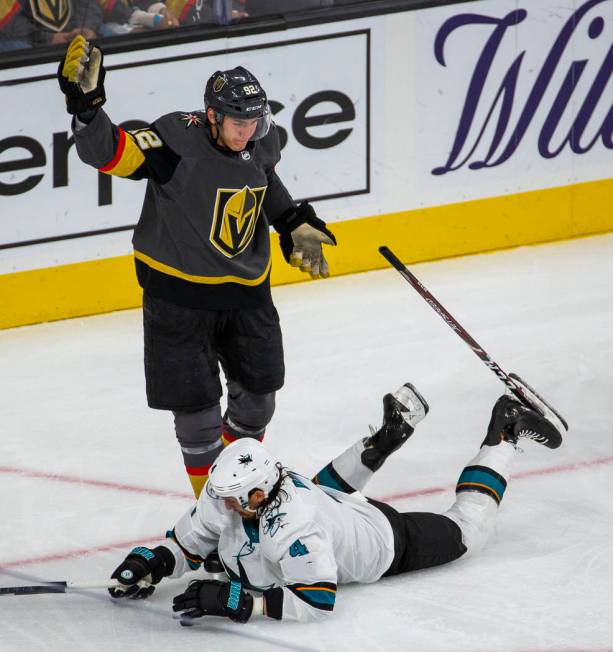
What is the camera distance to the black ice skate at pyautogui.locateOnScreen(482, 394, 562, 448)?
4609 millimetres

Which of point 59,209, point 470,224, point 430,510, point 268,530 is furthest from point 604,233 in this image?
point 268,530

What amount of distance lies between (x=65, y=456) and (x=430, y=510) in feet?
4.45

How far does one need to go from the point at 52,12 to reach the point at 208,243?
254 centimetres

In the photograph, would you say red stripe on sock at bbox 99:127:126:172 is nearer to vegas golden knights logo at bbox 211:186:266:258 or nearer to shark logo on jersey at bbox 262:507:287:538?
vegas golden knights logo at bbox 211:186:266:258

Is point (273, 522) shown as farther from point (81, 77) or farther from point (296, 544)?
point (81, 77)

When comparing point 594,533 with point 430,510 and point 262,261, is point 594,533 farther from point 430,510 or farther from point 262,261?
point 262,261

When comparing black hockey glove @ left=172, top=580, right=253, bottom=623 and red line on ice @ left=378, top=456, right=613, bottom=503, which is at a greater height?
black hockey glove @ left=172, top=580, right=253, bottom=623

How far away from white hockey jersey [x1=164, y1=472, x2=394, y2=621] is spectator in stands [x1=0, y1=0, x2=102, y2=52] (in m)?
2.97


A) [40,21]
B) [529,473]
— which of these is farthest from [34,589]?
[40,21]

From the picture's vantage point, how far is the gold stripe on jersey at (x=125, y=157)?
13.5 feet

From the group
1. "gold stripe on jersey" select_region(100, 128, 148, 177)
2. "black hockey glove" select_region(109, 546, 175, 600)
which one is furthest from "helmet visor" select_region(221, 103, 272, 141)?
"black hockey glove" select_region(109, 546, 175, 600)

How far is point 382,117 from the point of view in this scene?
23.7 ft

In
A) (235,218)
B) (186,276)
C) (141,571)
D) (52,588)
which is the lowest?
(52,588)

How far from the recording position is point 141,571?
13.2 ft
